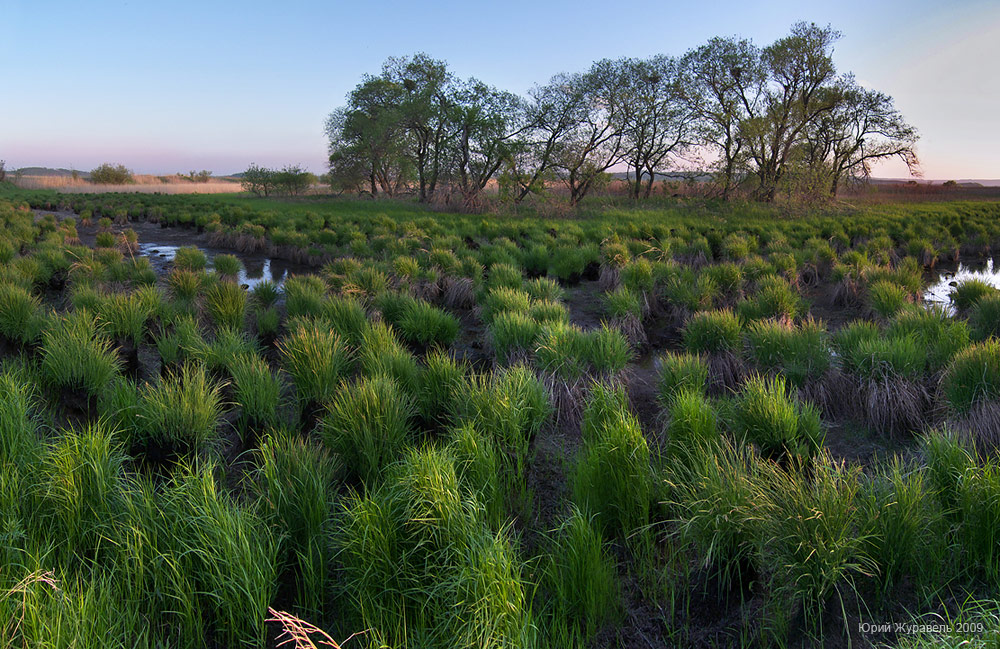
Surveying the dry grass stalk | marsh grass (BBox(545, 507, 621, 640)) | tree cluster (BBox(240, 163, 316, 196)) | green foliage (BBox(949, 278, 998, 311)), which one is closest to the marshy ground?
marsh grass (BBox(545, 507, 621, 640))

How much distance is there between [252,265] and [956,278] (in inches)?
670

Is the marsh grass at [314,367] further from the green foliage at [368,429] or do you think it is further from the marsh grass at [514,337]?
the marsh grass at [514,337]

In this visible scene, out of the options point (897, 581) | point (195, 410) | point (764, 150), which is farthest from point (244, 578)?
point (764, 150)

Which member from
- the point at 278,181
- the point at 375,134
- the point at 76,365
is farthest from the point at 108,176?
the point at 76,365

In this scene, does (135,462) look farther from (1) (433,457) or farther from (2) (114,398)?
(1) (433,457)

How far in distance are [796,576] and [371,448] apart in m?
2.41

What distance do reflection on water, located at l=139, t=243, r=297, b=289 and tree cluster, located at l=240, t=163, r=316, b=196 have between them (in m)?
36.1

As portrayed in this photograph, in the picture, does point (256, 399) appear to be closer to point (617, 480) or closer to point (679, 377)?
point (617, 480)

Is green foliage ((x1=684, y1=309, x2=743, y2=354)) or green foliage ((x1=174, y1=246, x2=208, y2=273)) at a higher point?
green foliage ((x1=174, y1=246, x2=208, y2=273))

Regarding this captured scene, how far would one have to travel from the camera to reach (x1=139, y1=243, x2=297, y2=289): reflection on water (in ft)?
37.8

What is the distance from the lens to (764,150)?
2473 centimetres

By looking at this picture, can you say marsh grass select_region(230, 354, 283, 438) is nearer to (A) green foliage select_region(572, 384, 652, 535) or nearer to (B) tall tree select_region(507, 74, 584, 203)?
(A) green foliage select_region(572, 384, 652, 535)

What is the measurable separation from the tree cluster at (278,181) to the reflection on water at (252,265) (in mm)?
36071

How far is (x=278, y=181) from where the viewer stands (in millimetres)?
48281
